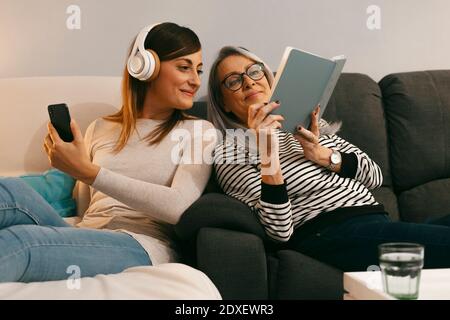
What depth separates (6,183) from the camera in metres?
1.49

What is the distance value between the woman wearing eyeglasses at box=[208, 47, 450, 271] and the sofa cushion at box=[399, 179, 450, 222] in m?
0.30

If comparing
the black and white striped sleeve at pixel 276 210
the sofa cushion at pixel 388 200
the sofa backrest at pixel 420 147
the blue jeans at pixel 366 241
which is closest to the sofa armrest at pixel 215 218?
the black and white striped sleeve at pixel 276 210

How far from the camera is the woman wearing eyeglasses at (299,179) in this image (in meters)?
1.70

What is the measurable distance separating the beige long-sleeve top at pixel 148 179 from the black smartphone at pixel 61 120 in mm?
133

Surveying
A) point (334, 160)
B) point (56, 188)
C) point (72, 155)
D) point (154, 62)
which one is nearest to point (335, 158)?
point (334, 160)

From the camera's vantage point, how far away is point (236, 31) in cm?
247

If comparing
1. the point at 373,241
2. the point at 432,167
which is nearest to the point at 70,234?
the point at 373,241

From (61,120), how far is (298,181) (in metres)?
0.67

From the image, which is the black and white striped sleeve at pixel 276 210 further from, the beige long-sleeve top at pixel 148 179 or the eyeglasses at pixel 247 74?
the eyeglasses at pixel 247 74

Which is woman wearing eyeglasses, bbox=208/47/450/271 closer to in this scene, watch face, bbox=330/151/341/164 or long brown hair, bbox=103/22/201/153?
watch face, bbox=330/151/341/164

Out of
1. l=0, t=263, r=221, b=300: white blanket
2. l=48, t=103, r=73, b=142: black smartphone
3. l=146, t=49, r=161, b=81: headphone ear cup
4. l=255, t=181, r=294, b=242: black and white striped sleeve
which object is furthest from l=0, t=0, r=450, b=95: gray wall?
l=0, t=263, r=221, b=300: white blanket

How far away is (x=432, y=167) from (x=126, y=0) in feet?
4.06
